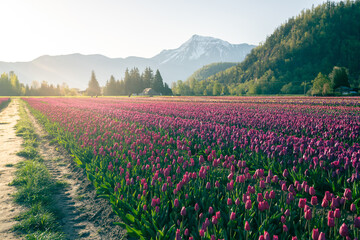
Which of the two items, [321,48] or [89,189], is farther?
[321,48]

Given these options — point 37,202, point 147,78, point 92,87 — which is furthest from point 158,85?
point 37,202

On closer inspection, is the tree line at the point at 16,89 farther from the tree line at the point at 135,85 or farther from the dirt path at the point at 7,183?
the dirt path at the point at 7,183

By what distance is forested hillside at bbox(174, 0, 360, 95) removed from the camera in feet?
487

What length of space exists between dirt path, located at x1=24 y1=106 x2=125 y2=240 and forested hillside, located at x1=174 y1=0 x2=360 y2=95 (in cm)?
12612

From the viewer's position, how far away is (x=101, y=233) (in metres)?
4.07

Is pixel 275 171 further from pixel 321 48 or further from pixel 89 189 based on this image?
pixel 321 48

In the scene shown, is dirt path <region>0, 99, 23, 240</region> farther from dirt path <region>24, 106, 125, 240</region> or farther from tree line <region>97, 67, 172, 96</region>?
tree line <region>97, 67, 172, 96</region>

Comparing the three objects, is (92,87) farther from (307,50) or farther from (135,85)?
(307,50)

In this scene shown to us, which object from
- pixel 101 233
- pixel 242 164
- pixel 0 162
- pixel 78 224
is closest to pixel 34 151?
pixel 0 162

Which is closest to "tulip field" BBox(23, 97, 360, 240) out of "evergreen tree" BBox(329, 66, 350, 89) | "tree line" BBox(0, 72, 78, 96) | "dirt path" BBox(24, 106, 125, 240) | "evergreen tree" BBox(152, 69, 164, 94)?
"dirt path" BBox(24, 106, 125, 240)

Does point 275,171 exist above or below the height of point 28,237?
above

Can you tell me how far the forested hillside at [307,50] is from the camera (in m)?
148

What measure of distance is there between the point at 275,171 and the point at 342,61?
623 feet

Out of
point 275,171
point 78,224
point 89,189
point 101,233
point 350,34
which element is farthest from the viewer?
point 350,34
